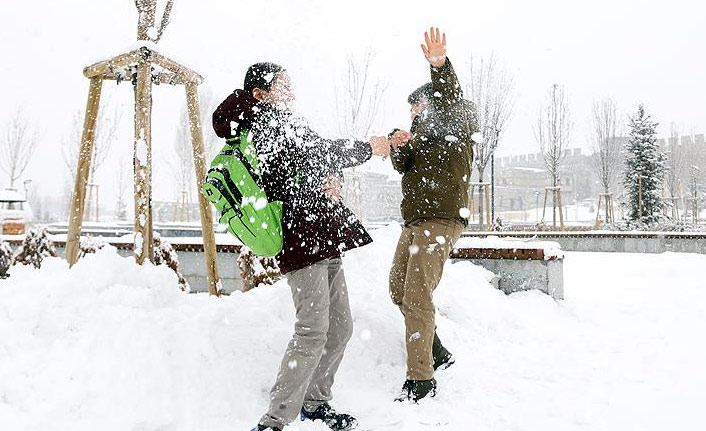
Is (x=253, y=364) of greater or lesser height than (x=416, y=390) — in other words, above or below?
above

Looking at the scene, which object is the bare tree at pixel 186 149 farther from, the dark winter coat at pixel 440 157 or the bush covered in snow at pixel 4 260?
the dark winter coat at pixel 440 157

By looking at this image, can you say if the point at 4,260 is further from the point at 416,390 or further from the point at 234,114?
the point at 416,390

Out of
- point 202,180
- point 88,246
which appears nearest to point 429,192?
point 202,180

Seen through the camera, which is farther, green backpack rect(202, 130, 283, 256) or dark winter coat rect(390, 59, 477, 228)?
dark winter coat rect(390, 59, 477, 228)

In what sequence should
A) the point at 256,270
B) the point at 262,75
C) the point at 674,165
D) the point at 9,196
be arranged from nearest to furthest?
the point at 262,75, the point at 256,270, the point at 9,196, the point at 674,165

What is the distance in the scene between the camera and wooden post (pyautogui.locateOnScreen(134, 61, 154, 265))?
4.10 metres

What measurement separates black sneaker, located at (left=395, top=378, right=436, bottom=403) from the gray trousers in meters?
0.51

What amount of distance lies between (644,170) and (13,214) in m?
23.8

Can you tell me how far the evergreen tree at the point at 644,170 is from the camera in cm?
2102

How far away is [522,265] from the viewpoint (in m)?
5.34

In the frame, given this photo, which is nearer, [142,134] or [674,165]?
[142,134]

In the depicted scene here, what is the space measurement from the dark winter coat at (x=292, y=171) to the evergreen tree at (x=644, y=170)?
21.6 meters

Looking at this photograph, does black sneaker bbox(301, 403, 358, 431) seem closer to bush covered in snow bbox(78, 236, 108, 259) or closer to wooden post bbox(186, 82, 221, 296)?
wooden post bbox(186, 82, 221, 296)

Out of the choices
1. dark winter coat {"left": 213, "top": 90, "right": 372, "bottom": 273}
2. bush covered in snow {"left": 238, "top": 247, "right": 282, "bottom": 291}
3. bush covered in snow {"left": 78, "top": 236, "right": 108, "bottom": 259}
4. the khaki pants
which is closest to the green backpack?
dark winter coat {"left": 213, "top": 90, "right": 372, "bottom": 273}
